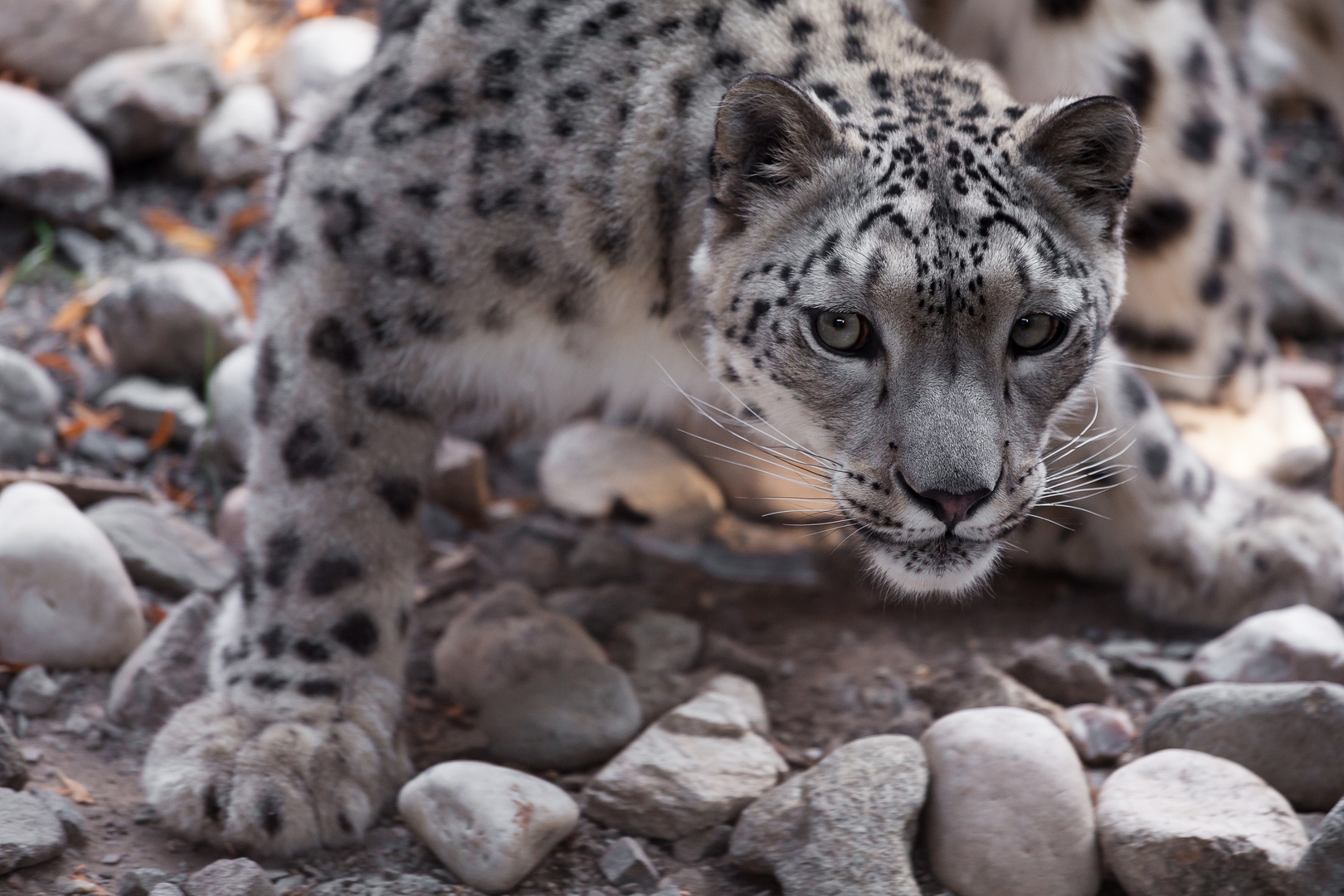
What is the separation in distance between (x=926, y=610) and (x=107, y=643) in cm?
231

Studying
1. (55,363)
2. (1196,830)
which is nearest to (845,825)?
(1196,830)

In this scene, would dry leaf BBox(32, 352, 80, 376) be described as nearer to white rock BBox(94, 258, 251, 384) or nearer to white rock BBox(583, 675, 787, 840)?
white rock BBox(94, 258, 251, 384)

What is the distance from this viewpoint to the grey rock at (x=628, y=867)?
3270 millimetres

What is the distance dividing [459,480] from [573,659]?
121 cm

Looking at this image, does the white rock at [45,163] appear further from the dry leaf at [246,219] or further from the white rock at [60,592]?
the white rock at [60,592]

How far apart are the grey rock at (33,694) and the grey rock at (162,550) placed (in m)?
0.52

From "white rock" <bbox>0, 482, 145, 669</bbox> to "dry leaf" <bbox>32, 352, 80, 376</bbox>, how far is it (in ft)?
3.67

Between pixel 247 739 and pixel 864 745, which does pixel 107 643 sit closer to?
pixel 247 739

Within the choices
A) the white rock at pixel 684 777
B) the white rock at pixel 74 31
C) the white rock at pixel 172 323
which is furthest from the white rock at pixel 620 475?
the white rock at pixel 74 31

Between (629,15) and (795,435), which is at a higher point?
(629,15)

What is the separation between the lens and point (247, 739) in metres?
3.49

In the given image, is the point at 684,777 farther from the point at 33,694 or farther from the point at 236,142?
the point at 236,142

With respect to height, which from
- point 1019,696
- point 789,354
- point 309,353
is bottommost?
point 1019,696

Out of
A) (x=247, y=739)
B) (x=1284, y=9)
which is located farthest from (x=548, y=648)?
(x=1284, y=9)
